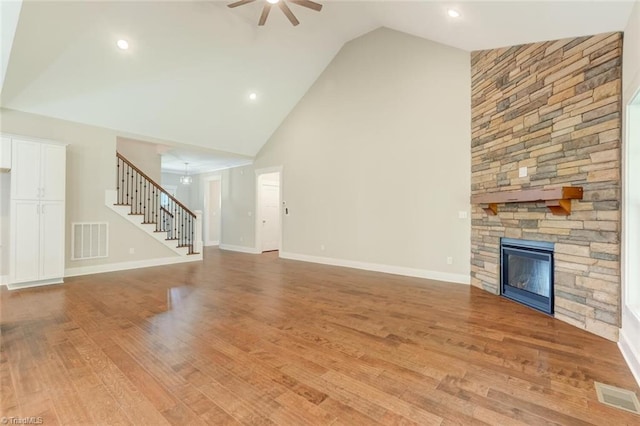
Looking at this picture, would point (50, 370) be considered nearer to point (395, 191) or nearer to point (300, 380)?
point (300, 380)

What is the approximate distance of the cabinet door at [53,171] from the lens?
4.51 metres

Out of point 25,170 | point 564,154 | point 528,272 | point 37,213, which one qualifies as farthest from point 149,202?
point 564,154

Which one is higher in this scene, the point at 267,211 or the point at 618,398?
the point at 267,211

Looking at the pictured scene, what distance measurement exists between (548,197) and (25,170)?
685 cm

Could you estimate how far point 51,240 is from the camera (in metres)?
4.60

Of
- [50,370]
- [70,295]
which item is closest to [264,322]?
[50,370]

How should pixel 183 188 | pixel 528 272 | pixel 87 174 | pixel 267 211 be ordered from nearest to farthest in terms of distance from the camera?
pixel 528 272 → pixel 87 174 → pixel 267 211 → pixel 183 188

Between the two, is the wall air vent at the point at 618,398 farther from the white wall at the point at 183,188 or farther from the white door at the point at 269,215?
the white wall at the point at 183,188

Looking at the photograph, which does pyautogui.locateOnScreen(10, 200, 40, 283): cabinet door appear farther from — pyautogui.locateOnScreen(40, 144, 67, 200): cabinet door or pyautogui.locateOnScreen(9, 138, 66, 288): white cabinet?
pyautogui.locateOnScreen(40, 144, 67, 200): cabinet door

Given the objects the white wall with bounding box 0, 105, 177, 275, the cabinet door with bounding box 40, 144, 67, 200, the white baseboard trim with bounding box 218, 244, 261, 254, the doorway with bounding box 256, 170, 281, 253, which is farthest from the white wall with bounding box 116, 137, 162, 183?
the white baseboard trim with bounding box 218, 244, 261, 254

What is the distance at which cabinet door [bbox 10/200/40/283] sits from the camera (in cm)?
428

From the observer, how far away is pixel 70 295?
13.2ft

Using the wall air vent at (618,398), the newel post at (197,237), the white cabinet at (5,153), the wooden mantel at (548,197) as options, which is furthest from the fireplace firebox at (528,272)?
the white cabinet at (5,153)

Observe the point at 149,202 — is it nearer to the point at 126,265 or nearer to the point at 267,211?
the point at 126,265
